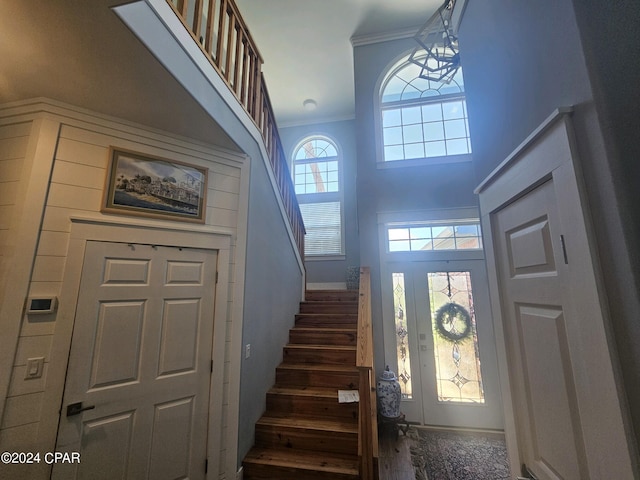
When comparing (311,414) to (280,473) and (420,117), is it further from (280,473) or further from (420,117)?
(420,117)

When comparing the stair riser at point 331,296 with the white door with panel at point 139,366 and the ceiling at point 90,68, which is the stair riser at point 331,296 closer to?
the white door with panel at point 139,366

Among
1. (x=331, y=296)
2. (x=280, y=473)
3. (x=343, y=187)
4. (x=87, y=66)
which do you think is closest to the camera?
(x=87, y=66)

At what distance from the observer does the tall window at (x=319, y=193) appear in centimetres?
571

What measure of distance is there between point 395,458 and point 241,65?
13.5 feet

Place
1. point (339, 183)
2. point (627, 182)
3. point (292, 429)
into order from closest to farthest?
point (627, 182)
point (292, 429)
point (339, 183)

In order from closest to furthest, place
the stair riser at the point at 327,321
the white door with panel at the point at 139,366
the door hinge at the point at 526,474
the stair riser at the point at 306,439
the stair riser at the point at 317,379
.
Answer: the door hinge at the point at 526,474 → the white door with panel at the point at 139,366 → the stair riser at the point at 306,439 → the stair riser at the point at 317,379 → the stair riser at the point at 327,321

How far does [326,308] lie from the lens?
3822mm

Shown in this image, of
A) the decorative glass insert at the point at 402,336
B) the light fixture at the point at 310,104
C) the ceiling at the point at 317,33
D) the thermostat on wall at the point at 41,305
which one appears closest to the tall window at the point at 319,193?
the light fixture at the point at 310,104

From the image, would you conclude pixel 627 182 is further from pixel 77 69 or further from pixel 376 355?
pixel 376 355

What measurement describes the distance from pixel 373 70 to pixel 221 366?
15.1ft

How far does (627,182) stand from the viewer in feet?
2.11

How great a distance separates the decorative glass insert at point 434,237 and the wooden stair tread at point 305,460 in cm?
239

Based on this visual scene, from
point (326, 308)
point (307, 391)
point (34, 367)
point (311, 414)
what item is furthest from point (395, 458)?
point (34, 367)

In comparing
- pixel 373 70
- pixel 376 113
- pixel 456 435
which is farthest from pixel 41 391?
pixel 373 70
